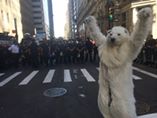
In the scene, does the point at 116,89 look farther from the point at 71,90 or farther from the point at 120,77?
the point at 71,90

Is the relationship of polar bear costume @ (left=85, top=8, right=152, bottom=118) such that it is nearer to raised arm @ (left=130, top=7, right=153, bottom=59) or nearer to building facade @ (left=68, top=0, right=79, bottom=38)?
raised arm @ (left=130, top=7, right=153, bottom=59)

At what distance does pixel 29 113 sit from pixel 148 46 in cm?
1155

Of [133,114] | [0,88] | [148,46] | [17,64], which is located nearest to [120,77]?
[133,114]

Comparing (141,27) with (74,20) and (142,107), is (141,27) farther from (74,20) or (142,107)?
(74,20)

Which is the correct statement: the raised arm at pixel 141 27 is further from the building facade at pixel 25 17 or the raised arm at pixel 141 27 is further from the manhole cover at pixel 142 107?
the building facade at pixel 25 17

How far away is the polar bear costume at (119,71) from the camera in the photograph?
393cm

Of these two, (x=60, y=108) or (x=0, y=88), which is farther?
(x=0, y=88)

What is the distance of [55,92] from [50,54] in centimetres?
1057

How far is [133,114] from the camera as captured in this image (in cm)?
397

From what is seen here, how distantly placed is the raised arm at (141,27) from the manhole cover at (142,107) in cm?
343

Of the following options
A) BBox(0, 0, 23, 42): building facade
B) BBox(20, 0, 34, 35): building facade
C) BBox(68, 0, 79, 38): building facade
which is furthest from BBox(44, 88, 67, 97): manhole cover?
BBox(20, 0, 34, 35): building facade

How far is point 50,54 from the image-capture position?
20.7 metres

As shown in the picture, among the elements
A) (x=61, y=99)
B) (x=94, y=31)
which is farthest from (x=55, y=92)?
(x=94, y=31)

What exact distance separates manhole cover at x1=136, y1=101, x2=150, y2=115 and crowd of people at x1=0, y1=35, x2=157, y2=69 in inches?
366
